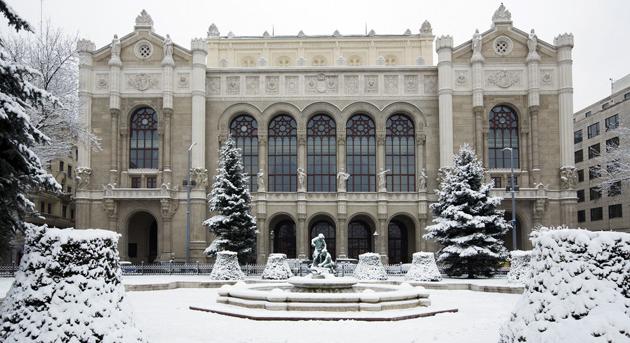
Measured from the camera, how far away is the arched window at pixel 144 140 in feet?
180

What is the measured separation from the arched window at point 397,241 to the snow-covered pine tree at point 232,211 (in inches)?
633

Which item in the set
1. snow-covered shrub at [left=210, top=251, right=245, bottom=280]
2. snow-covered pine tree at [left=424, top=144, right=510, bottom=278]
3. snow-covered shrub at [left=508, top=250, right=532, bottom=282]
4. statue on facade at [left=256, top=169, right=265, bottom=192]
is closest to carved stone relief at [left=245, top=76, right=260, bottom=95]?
statue on facade at [left=256, top=169, right=265, bottom=192]

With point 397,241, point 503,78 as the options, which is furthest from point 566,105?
point 397,241

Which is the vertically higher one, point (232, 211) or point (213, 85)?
point (213, 85)

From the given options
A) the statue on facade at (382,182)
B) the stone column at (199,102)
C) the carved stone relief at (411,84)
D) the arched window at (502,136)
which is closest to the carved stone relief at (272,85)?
the stone column at (199,102)

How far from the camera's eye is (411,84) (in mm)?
55531

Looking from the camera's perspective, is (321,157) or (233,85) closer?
(321,157)

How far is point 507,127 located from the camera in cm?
5488

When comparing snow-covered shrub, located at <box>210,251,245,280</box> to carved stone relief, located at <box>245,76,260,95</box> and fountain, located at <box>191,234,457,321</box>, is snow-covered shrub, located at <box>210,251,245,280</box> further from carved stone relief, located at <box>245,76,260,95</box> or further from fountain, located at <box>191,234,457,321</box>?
carved stone relief, located at <box>245,76,260,95</box>

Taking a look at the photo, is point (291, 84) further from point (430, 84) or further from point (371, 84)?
point (430, 84)

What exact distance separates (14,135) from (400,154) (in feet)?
148

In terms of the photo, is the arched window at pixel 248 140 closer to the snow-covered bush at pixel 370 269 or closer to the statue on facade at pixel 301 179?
the statue on facade at pixel 301 179

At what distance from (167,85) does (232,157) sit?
508 inches

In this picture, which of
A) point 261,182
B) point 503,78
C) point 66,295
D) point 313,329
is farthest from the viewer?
point 503,78
